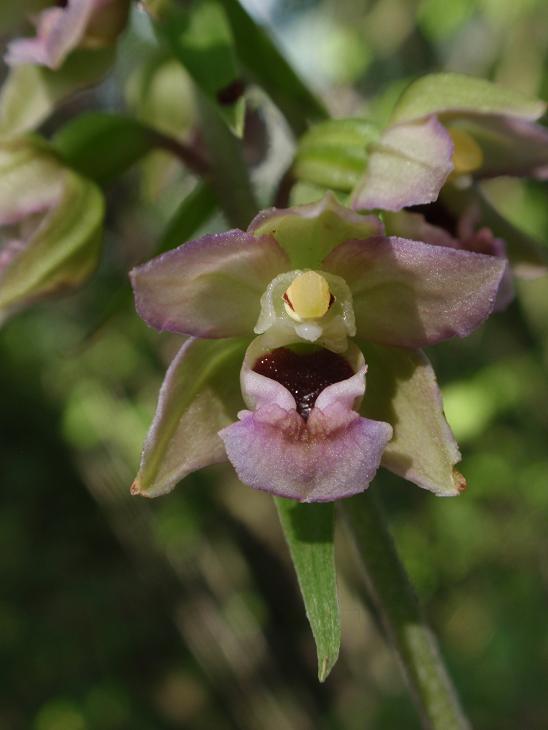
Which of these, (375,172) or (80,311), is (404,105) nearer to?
(375,172)

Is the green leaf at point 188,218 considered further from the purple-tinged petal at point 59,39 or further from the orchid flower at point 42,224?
the purple-tinged petal at point 59,39

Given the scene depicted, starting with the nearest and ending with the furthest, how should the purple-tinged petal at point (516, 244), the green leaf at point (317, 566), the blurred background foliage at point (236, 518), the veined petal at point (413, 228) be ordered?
1. the green leaf at point (317, 566)
2. the veined petal at point (413, 228)
3. the purple-tinged petal at point (516, 244)
4. the blurred background foliage at point (236, 518)

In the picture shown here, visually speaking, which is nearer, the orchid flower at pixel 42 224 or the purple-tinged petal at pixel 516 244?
the orchid flower at pixel 42 224

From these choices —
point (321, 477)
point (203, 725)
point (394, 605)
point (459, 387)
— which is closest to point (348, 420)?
point (321, 477)

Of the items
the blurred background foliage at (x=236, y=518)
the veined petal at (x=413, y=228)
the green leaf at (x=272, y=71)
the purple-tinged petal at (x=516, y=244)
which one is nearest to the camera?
the veined petal at (x=413, y=228)

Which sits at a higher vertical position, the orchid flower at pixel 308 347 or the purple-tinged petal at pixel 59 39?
the purple-tinged petal at pixel 59 39

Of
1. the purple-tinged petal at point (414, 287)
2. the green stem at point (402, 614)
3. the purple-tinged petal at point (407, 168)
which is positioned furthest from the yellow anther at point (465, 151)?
the green stem at point (402, 614)

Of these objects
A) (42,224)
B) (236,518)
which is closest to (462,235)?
(42,224)

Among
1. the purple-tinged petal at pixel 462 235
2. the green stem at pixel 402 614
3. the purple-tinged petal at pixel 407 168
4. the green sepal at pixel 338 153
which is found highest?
the purple-tinged petal at pixel 407 168
